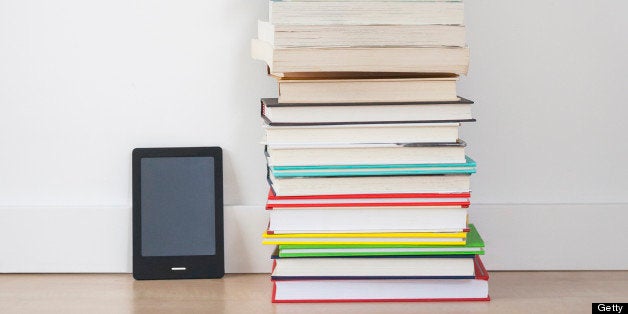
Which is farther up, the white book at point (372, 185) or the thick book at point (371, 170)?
the thick book at point (371, 170)

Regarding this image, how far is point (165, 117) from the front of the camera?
1407 millimetres

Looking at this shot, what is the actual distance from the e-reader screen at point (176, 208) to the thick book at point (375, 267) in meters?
0.20

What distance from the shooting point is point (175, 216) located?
1369mm

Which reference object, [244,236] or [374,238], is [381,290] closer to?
[374,238]

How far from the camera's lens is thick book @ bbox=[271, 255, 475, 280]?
1212 mm

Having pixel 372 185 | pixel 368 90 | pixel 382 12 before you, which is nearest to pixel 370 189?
pixel 372 185

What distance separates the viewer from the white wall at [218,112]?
1395 mm

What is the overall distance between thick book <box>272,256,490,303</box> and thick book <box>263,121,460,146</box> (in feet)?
0.62

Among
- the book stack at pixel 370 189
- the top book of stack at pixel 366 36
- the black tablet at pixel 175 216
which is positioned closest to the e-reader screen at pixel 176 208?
the black tablet at pixel 175 216

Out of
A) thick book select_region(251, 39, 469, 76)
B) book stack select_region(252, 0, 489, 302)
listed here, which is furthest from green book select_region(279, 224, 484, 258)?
thick book select_region(251, 39, 469, 76)

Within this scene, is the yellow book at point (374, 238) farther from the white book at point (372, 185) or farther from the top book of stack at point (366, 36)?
the top book of stack at point (366, 36)

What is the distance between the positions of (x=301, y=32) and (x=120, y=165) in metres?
0.42

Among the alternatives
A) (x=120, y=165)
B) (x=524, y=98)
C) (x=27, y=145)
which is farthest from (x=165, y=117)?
(x=524, y=98)

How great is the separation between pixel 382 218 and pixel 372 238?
0.03 meters
